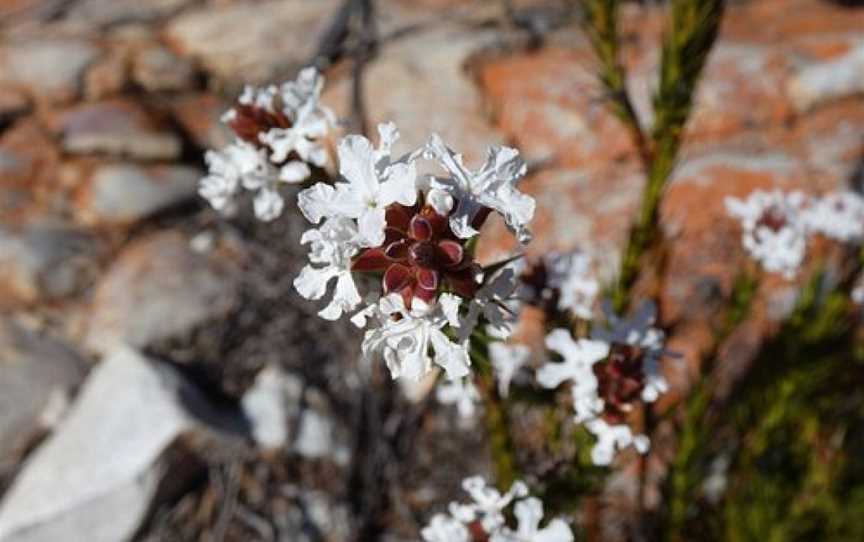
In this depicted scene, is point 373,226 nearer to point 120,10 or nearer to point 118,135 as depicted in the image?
point 118,135

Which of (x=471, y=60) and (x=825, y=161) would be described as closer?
(x=825, y=161)

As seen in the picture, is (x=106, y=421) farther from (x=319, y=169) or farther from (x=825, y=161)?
(x=825, y=161)

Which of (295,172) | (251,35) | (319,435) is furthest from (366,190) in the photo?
(251,35)

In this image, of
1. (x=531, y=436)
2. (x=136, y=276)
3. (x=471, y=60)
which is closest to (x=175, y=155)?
(x=136, y=276)

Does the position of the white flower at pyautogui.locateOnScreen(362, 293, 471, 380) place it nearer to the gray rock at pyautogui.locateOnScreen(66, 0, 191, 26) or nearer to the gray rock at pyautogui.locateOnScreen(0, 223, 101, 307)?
the gray rock at pyautogui.locateOnScreen(0, 223, 101, 307)

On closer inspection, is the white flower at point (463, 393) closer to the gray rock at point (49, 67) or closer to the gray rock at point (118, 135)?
the gray rock at point (118, 135)
